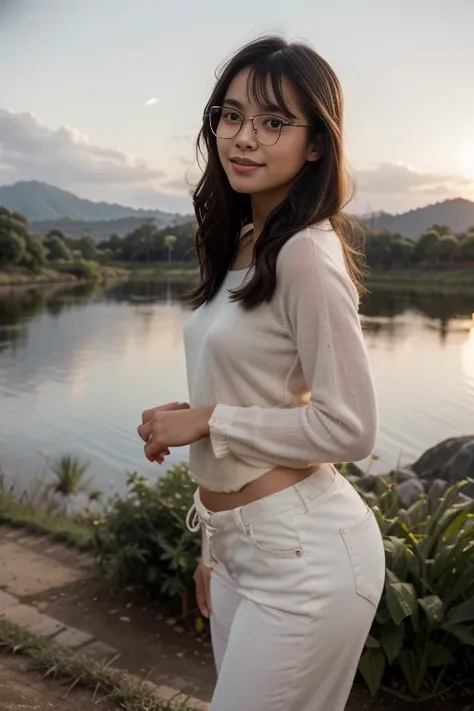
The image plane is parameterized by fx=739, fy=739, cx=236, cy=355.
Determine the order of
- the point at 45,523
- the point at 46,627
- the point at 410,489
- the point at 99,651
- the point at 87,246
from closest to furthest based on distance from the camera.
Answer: the point at 99,651, the point at 46,627, the point at 410,489, the point at 45,523, the point at 87,246

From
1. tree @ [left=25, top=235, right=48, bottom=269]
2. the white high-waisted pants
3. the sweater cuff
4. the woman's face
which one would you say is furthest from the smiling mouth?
tree @ [left=25, top=235, right=48, bottom=269]

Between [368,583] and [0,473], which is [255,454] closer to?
[368,583]

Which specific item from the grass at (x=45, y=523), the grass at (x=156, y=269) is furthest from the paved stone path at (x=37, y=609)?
the grass at (x=156, y=269)

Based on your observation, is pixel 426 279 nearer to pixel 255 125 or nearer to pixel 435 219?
pixel 435 219

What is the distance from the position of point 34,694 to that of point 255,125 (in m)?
1.73

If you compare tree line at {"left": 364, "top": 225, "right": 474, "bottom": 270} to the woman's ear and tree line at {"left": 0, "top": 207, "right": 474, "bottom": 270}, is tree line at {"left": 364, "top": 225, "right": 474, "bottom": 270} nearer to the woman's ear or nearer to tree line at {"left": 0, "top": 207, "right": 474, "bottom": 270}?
tree line at {"left": 0, "top": 207, "right": 474, "bottom": 270}

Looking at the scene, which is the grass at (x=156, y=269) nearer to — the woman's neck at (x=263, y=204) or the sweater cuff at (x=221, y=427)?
the woman's neck at (x=263, y=204)

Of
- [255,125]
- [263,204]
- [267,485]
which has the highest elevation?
[255,125]

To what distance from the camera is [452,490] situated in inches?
85.6

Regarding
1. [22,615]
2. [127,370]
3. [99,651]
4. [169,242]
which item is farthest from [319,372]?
[127,370]

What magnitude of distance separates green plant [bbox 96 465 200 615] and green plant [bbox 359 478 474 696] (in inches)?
33.0

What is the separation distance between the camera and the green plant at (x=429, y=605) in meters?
2.04

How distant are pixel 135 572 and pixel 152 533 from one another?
0.23 m

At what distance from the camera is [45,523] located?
400 cm
